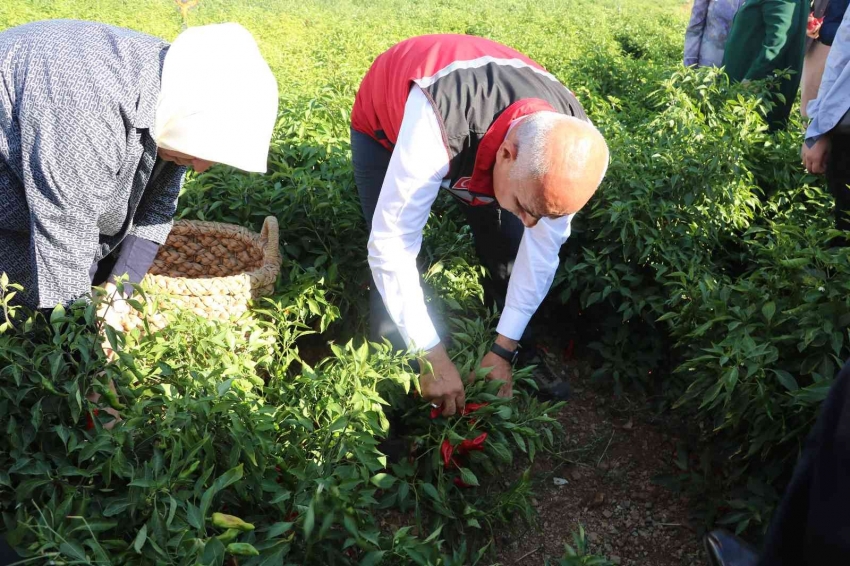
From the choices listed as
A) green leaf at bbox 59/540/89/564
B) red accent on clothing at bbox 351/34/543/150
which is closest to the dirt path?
red accent on clothing at bbox 351/34/543/150

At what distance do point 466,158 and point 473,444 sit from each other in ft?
2.80

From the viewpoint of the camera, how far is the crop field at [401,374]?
5.32 ft

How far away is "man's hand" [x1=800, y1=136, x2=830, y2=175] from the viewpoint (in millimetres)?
2787

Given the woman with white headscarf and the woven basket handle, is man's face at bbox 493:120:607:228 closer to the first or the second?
the woman with white headscarf

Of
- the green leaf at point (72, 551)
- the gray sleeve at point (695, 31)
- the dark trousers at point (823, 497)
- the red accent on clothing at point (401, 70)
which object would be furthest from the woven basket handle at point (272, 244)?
the gray sleeve at point (695, 31)

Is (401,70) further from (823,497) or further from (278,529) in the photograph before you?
(823,497)

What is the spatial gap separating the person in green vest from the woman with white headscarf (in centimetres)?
336

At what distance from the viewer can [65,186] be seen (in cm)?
166

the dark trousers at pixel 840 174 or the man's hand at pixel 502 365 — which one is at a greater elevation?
the dark trousers at pixel 840 174

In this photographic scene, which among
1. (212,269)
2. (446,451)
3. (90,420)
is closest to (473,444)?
(446,451)

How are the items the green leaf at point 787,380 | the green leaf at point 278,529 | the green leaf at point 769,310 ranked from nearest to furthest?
the green leaf at point 278,529
the green leaf at point 787,380
the green leaf at point 769,310

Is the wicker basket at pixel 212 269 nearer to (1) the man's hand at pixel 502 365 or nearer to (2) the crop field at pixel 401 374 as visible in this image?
(2) the crop field at pixel 401 374

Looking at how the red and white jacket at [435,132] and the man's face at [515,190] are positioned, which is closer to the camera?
the man's face at [515,190]

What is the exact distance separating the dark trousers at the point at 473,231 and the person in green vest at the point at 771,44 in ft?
7.58
